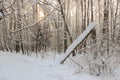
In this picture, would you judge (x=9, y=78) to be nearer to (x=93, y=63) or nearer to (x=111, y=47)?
(x=93, y=63)

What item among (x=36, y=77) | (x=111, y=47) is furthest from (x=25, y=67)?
(x=111, y=47)

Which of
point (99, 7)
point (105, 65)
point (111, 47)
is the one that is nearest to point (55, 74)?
point (105, 65)

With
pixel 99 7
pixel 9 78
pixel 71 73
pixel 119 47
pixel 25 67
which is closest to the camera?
pixel 9 78

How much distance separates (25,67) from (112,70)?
3321mm

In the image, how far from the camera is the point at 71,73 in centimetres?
891

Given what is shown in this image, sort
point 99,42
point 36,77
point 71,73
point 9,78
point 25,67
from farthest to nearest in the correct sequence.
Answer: point 99,42 < point 71,73 < point 25,67 < point 36,77 < point 9,78

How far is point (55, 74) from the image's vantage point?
8.34 m

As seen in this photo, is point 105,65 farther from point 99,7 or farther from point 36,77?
point 99,7

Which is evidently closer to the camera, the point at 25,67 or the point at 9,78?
the point at 9,78

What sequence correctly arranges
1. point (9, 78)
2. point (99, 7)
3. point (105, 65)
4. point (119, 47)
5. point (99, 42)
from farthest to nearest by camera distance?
point (99, 7), point (119, 47), point (99, 42), point (105, 65), point (9, 78)

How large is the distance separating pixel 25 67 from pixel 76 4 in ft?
97.2

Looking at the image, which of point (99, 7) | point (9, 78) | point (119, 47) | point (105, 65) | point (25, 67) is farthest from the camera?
point (99, 7)

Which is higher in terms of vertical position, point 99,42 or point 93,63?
point 99,42

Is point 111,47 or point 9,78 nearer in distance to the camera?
point 9,78
